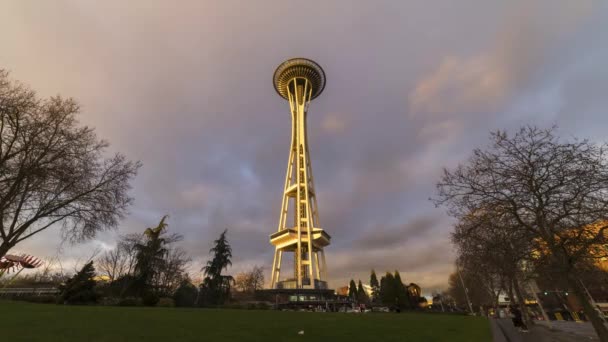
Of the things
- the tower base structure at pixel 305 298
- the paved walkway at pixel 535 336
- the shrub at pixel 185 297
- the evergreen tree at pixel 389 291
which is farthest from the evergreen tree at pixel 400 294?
the paved walkway at pixel 535 336

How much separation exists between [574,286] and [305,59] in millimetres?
85563

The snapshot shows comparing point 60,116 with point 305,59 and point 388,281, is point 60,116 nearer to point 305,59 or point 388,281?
point 388,281

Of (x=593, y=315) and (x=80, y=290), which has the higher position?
(x=80, y=290)

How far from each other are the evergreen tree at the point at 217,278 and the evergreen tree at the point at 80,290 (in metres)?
12.1

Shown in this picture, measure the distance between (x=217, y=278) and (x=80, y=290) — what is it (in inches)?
678

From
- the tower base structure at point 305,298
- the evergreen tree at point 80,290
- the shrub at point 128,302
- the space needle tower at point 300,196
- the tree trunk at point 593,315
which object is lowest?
the tree trunk at point 593,315

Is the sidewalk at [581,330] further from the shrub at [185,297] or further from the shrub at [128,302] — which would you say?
the shrub at [185,297]

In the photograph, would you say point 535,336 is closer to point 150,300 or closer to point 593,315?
point 593,315

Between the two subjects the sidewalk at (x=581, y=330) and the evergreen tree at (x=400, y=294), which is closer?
the sidewalk at (x=581, y=330)

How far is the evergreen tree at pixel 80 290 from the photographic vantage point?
22.8 meters

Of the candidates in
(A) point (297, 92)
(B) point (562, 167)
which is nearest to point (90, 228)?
(B) point (562, 167)

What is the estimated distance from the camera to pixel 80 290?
2348 cm

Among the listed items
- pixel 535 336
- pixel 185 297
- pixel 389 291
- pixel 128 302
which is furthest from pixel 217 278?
pixel 389 291

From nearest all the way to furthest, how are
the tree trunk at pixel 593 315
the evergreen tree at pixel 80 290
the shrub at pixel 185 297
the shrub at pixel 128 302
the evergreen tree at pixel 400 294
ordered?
the tree trunk at pixel 593 315
the evergreen tree at pixel 80 290
the shrub at pixel 128 302
the shrub at pixel 185 297
the evergreen tree at pixel 400 294
